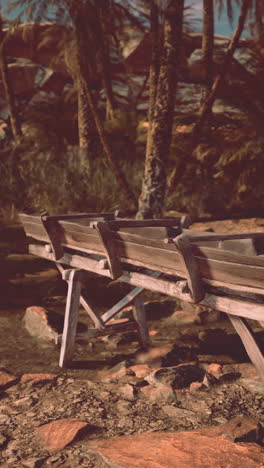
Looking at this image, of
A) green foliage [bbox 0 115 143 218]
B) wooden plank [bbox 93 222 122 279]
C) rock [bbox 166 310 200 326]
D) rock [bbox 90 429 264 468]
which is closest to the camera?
rock [bbox 90 429 264 468]

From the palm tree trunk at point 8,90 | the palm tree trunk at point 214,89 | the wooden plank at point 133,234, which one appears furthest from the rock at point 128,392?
the palm tree trunk at point 8,90

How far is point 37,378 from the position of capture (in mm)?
4234

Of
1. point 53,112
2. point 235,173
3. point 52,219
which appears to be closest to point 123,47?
point 53,112

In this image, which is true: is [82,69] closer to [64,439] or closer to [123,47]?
[64,439]

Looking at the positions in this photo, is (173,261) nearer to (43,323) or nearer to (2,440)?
(2,440)

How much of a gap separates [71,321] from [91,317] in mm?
271

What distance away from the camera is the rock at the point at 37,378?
13.8 ft

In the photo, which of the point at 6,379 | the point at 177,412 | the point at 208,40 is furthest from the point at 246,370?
the point at 208,40

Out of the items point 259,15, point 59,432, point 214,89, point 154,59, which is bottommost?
point 59,432

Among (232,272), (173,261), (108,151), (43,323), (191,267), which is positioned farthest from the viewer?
(108,151)

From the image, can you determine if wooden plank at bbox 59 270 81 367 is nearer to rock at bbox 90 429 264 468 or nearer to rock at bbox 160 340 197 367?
rock at bbox 160 340 197 367

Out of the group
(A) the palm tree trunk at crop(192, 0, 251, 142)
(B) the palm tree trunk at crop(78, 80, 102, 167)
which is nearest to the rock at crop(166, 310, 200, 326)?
(A) the palm tree trunk at crop(192, 0, 251, 142)

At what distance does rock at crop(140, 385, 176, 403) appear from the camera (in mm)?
3836

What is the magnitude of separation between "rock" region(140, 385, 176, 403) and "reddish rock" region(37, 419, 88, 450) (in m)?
0.68
